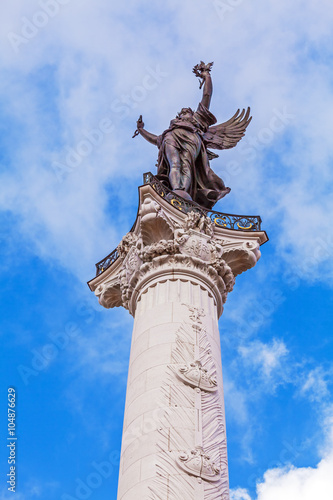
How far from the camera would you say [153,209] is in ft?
67.6

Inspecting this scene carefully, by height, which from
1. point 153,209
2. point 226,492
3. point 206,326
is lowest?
point 226,492

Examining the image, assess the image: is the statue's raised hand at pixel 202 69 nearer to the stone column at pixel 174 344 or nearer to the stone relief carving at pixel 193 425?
the stone column at pixel 174 344

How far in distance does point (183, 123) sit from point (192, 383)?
1480cm

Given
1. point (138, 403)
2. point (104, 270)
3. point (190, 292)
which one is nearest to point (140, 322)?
point (190, 292)

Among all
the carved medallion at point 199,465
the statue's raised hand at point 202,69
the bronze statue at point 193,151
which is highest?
the statue's raised hand at point 202,69

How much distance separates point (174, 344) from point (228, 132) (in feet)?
54.3

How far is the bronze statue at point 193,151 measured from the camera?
26.6 meters

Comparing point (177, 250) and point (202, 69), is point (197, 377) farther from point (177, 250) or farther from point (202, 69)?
point (202, 69)

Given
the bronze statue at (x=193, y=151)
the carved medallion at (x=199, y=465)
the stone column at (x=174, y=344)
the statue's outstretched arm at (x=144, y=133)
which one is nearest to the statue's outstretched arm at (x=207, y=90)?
the bronze statue at (x=193, y=151)

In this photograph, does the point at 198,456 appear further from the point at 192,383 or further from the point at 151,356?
the point at 151,356

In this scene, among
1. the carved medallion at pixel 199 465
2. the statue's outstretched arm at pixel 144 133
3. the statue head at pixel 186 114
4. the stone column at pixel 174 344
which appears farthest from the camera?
the statue's outstretched arm at pixel 144 133

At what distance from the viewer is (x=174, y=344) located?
56.7ft

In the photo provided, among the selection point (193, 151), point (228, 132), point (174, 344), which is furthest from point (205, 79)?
point (174, 344)

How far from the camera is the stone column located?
14633 millimetres
